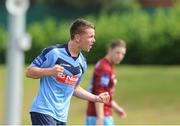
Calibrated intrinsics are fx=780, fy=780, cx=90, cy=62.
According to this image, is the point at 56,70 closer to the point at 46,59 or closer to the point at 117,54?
the point at 46,59

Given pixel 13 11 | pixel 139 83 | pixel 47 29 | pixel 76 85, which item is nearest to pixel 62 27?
pixel 47 29

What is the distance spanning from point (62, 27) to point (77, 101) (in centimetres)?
1678

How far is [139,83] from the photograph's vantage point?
2809cm

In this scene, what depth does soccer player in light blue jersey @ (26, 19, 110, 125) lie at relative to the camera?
820cm

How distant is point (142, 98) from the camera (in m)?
26.2

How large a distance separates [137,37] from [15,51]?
1283 inches

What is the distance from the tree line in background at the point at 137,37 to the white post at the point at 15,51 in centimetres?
3102

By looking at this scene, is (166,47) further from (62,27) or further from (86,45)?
(86,45)

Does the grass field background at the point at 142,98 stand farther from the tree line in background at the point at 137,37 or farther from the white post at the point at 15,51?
the white post at the point at 15,51

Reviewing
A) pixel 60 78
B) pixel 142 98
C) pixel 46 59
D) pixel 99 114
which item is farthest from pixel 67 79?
pixel 142 98

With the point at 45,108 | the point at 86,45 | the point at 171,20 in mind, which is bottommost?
the point at 45,108

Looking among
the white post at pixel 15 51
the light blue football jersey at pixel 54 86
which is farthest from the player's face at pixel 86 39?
the white post at pixel 15 51

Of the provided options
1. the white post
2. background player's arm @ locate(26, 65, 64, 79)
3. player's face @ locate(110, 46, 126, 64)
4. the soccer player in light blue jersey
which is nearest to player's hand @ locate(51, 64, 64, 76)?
background player's arm @ locate(26, 65, 64, 79)

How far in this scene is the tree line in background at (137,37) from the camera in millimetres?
36969
